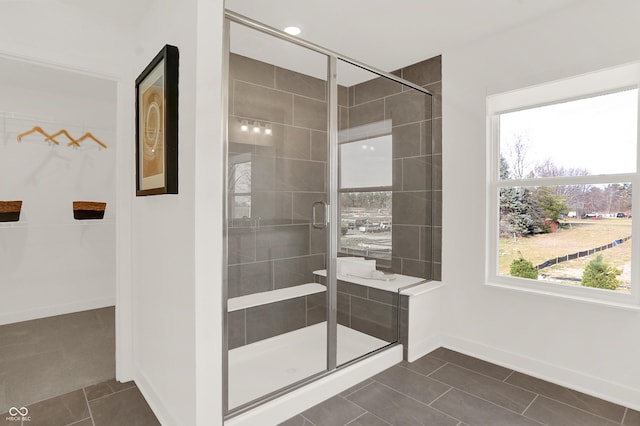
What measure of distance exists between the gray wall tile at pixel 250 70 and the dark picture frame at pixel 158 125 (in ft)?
0.96

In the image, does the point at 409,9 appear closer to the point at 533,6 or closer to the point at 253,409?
the point at 533,6

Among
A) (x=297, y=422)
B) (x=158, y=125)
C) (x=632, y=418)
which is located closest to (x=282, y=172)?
(x=158, y=125)

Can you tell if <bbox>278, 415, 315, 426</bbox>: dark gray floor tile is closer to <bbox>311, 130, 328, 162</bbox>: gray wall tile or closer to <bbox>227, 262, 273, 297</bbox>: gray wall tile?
<bbox>227, 262, 273, 297</bbox>: gray wall tile

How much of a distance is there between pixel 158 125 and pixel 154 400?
5.49 ft

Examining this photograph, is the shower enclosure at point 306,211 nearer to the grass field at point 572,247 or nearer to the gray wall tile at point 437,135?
the gray wall tile at point 437,135

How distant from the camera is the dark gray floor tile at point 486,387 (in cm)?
228

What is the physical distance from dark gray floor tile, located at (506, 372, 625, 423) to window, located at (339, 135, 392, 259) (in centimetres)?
131

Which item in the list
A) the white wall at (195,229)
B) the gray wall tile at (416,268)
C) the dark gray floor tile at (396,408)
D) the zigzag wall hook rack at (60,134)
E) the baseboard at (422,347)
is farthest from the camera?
the zigzag wall hook rack at (60,134)

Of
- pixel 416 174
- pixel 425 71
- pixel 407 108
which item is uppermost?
pixel 425 71

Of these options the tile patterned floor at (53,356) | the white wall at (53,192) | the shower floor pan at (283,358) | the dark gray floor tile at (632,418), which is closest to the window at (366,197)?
the shower floor pan at (283,358)

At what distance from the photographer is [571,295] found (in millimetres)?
2555

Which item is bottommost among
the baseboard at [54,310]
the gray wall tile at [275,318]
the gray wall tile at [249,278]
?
the baseboard at [54,310]

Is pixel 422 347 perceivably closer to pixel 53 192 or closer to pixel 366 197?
pixel 366 197

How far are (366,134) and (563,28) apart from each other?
154cm
